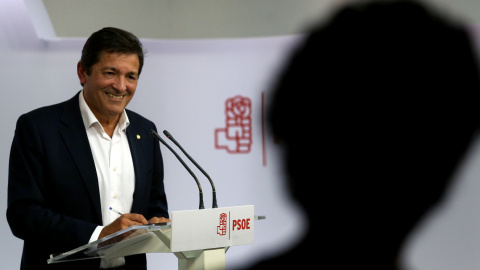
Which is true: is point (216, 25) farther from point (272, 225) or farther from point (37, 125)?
point (37, 125)

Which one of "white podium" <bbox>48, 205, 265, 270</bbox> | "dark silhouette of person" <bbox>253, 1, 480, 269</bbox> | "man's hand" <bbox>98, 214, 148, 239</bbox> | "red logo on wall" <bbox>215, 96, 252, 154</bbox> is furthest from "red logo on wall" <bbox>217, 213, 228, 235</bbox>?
"red logo on wall" <bbox>215, 96, 252, 154</bbox>

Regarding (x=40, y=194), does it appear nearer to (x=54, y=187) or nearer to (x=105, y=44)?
(x=54, y=187)

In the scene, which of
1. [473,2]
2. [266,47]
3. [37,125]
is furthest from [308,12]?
[37,125]

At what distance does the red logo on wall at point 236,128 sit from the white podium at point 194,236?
235cm

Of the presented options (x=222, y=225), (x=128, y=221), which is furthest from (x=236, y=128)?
(x=222, y=225)

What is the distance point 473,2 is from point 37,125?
106 inches

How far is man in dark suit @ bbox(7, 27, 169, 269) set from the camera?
5.82ft

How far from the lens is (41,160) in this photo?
A: 1835mm

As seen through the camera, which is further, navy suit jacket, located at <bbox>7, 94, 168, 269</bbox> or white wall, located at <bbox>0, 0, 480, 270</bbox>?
white wall, located at <bbox>0, 0, 480, 270</bbox>

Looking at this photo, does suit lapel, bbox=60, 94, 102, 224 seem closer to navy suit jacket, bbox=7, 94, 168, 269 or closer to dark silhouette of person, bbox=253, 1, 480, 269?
navy suit jacket, bbox=7, 94, 168, 269

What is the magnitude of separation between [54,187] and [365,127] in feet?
4.92

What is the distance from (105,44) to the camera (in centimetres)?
196

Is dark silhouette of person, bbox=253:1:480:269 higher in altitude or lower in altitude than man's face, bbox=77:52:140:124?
lower

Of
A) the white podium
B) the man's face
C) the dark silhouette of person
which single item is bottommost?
the white podium
